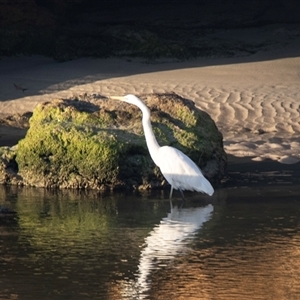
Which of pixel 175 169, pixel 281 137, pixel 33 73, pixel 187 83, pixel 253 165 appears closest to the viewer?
pixel 175 169

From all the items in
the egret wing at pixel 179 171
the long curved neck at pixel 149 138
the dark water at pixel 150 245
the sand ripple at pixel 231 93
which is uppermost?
the sand ripple at pixel 231 93

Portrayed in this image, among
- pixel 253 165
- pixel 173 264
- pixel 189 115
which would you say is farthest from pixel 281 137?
pixel 173 264

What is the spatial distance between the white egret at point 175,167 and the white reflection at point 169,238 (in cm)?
31

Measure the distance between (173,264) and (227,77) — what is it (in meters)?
10.6

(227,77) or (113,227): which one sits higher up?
(227,77)

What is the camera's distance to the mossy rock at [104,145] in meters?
9.26

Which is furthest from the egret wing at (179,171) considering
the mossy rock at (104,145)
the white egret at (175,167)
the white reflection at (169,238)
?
the mossy rock at (104,145)

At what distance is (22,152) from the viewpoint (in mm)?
9461

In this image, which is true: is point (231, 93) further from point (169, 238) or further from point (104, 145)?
point (169, 238)

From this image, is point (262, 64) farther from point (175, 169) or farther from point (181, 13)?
point (175, 169)

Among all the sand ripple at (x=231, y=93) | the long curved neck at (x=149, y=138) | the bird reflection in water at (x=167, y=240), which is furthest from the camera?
the sand ripple at (x=231, y=93)

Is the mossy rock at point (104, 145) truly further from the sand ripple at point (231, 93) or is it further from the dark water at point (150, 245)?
the sand ripple at point (231, 93)

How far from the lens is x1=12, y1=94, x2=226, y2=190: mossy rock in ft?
30.4

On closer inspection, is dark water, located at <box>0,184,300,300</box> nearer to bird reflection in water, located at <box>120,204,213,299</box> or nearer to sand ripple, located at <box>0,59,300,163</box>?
bird reflection in water, located at <box>120,204,213,299</box>
